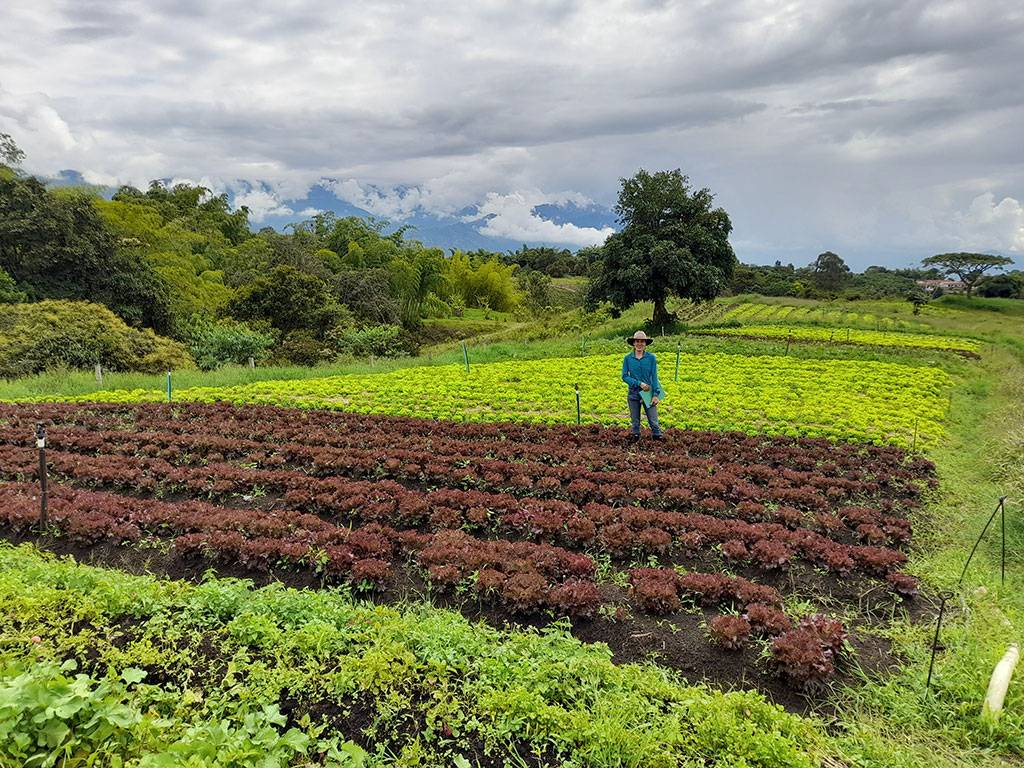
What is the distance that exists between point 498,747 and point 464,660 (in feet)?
2.64

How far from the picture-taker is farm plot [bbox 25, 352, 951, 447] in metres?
15.1

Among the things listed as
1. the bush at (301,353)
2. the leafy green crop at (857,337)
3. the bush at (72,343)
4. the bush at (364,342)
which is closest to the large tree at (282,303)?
the bush at (364,342)

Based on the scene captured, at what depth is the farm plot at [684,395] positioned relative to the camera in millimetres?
15148

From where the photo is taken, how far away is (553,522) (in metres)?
7.77

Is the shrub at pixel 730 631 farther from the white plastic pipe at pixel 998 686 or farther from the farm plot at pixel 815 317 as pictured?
the farm plot at pixel 815 317

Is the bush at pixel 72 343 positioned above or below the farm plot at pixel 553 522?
above

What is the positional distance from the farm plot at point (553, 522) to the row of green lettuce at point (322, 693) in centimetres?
79

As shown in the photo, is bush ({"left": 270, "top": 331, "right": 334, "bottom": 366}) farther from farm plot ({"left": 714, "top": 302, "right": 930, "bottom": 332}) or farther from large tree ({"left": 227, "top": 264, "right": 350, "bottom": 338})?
farm plot ({"left": 714, "top": 302, "right": 930, "bottom": 332})

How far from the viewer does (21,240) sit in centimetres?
3372

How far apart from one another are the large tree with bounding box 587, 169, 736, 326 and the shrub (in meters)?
32.7

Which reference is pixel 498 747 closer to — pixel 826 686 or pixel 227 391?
pixel 826 686

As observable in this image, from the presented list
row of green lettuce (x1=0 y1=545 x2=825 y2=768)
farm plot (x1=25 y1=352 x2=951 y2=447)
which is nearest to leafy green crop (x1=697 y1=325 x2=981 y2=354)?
farm plot (x1=25 y1=352 x2=951 y2=447)

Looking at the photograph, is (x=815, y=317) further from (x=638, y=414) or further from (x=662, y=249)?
(x=638, y=414)

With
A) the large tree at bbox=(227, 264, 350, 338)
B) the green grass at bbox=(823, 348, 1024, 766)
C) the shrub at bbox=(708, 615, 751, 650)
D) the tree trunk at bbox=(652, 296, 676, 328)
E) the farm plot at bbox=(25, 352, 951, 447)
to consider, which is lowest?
the green grass at bbox=(823, 348, 1024, 766)
